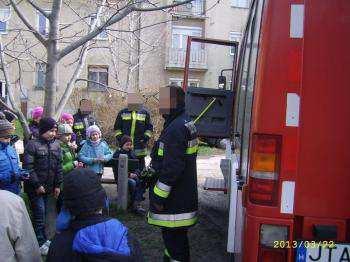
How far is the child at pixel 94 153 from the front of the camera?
677cm

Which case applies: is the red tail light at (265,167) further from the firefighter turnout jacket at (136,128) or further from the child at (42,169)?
the firefighter turnout jacket at (136,128)

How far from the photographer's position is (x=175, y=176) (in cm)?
417

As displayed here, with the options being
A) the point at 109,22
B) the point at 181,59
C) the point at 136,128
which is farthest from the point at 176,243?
the point at 181,59

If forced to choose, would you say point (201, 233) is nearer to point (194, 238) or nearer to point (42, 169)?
point (194, 238)

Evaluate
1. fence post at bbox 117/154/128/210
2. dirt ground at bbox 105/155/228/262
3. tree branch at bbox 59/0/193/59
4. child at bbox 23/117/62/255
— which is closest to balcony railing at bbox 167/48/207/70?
dirt ground at bbox 105/155/228/262

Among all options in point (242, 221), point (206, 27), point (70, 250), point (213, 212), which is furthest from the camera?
point (206, 27)

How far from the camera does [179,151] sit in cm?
419

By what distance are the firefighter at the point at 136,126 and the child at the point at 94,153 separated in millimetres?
988

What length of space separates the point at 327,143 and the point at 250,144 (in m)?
0.43

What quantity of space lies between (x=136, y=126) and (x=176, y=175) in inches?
148

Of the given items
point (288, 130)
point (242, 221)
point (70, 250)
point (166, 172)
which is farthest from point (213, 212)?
point (70, 250)

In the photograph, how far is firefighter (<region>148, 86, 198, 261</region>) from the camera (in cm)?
419

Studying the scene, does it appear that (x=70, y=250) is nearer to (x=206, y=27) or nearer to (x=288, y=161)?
(x=288, y=161)

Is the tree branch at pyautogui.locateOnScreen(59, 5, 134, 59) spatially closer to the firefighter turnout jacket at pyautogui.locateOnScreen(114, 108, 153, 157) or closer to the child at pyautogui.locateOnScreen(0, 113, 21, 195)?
the child at pyautogui.locateOnScreen(0, 113, 21, 195)
